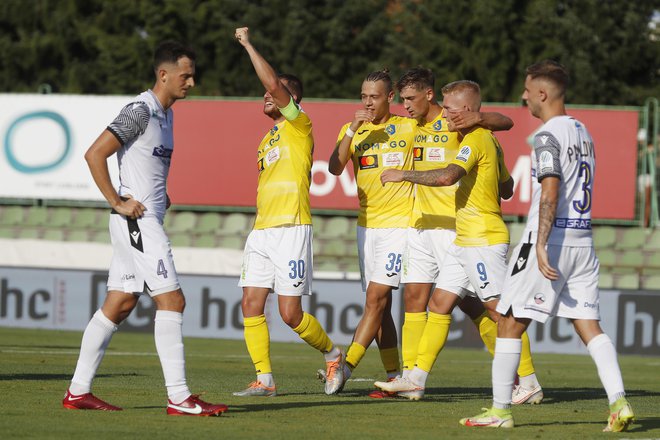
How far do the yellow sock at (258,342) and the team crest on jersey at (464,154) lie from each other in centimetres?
195

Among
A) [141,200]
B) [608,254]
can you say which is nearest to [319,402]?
[141,200]

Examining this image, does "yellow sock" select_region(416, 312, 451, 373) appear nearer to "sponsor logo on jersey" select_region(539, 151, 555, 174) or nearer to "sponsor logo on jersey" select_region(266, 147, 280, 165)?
"sponsor logo on jersey" select_region(266, 147, 280, 165)

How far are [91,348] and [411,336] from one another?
115 inches

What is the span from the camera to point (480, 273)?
9000 millimetres

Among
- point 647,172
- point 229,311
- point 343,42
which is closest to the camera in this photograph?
point 229,311

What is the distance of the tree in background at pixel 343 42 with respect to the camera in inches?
1089

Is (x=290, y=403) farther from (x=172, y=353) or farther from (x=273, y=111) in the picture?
(x=273, y=111)

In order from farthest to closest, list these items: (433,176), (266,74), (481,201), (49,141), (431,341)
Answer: (49,141) → (431,341) → (481,201) → (433,176) → (266,74)

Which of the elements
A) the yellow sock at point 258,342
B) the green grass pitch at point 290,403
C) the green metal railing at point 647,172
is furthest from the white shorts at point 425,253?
the green metal railing at point 647,172

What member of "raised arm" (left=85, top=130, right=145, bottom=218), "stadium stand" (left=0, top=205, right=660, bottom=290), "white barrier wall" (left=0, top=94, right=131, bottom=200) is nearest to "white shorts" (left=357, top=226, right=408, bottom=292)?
"raised arm" (left=85, top=130, right=145, bottom=218)

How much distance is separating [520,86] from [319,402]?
18973 mm

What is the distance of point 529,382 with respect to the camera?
9461 mm

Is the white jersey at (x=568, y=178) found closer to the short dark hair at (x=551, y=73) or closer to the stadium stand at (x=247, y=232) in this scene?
the short dark hair at (x=551, y=73)

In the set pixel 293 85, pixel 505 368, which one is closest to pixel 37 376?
pixel 293 85
